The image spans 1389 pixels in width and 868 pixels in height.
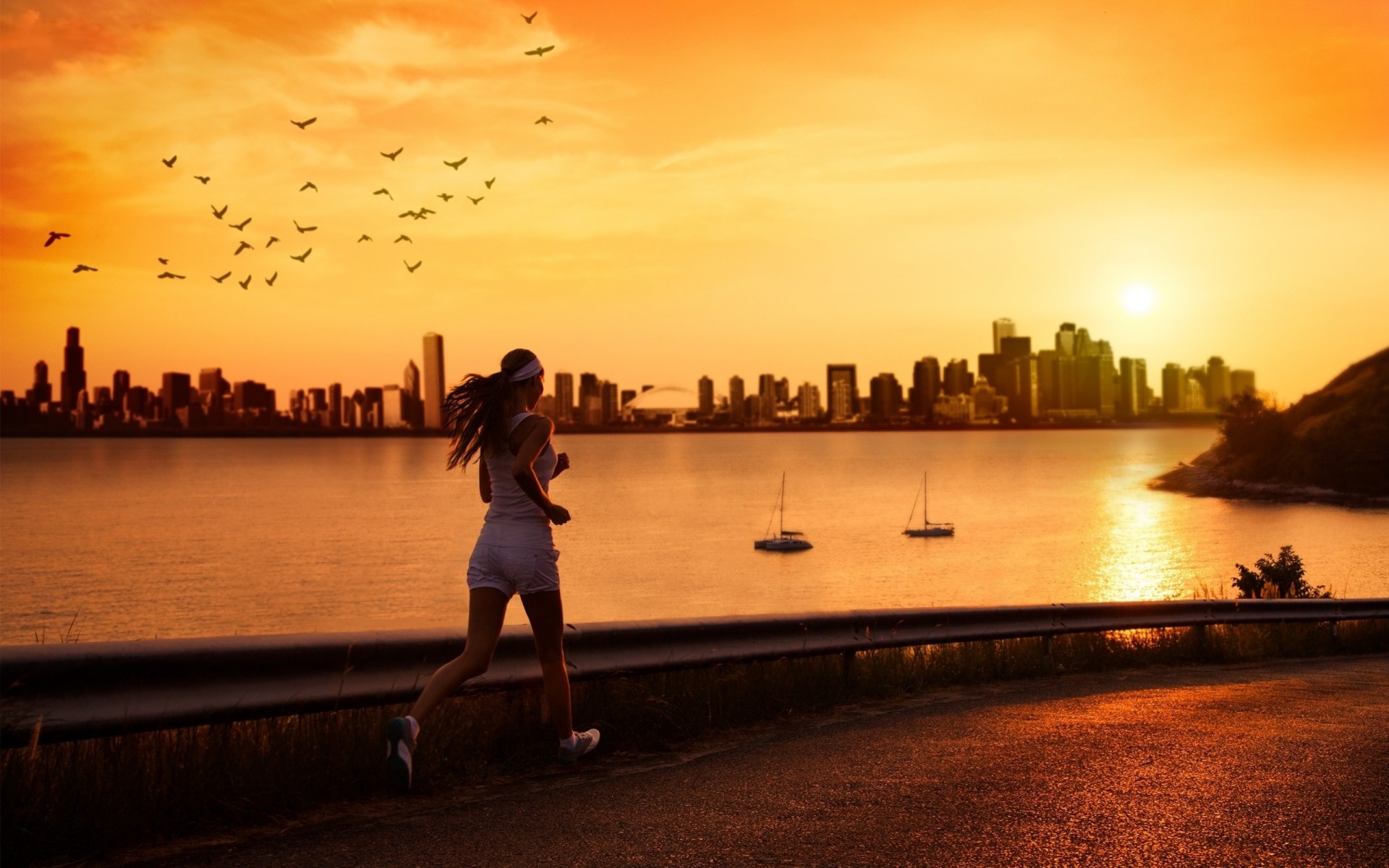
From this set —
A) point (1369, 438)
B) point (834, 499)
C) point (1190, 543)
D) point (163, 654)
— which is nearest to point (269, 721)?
point (163, 654)

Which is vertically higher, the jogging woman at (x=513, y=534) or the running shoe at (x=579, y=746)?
the jogging woman at (x=513, y=534)

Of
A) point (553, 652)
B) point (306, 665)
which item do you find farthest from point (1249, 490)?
point (306, 665)

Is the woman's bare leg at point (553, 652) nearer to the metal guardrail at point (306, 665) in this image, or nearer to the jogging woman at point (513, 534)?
the jogging woman at point (513, 534)

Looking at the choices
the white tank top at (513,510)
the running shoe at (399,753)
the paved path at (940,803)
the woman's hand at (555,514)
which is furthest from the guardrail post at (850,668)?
the running shoe at (399,753)

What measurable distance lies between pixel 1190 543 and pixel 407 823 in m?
81.4

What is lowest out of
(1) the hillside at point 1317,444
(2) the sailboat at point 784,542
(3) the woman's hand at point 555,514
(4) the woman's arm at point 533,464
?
(2) the sailboat at point 784,542

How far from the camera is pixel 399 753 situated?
19.2 feet

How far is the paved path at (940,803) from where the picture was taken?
492cm

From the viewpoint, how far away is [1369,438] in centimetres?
10462

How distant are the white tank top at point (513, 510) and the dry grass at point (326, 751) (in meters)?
1.24

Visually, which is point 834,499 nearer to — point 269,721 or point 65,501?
point 65,501

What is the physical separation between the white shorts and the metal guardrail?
680 mm

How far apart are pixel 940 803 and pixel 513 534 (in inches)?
102

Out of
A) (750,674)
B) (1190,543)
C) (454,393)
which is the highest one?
(454,393)
